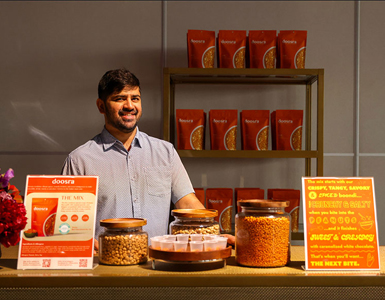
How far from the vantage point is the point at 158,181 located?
6.88 feet

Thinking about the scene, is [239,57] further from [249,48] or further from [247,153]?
[247,153]

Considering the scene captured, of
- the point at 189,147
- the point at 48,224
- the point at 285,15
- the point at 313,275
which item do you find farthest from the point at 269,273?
the point at 285,15

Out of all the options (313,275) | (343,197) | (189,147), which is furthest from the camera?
(189,147)

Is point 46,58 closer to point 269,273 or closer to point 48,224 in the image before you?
point 48,224

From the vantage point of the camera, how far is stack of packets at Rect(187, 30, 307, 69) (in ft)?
8.02

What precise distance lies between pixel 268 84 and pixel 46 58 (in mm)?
1545

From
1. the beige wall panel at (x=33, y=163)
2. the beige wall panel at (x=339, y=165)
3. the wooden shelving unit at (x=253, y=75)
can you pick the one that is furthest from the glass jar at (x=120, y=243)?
the beige wall panel at (x=339, y=165)

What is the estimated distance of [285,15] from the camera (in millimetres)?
2832

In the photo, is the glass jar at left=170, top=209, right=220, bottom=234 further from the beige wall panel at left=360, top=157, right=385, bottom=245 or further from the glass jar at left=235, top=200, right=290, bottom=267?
the beige wall panel at left=360, top=157, right=385, bottom=245

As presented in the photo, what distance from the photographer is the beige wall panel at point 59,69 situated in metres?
2.81

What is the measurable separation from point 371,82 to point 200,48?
1.29 metres

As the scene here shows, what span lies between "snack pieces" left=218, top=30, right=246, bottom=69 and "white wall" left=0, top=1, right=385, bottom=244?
0.37 metres

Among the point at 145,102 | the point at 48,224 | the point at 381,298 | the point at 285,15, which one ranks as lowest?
the point at 381,298

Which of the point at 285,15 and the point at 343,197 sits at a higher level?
the point at 285,15
